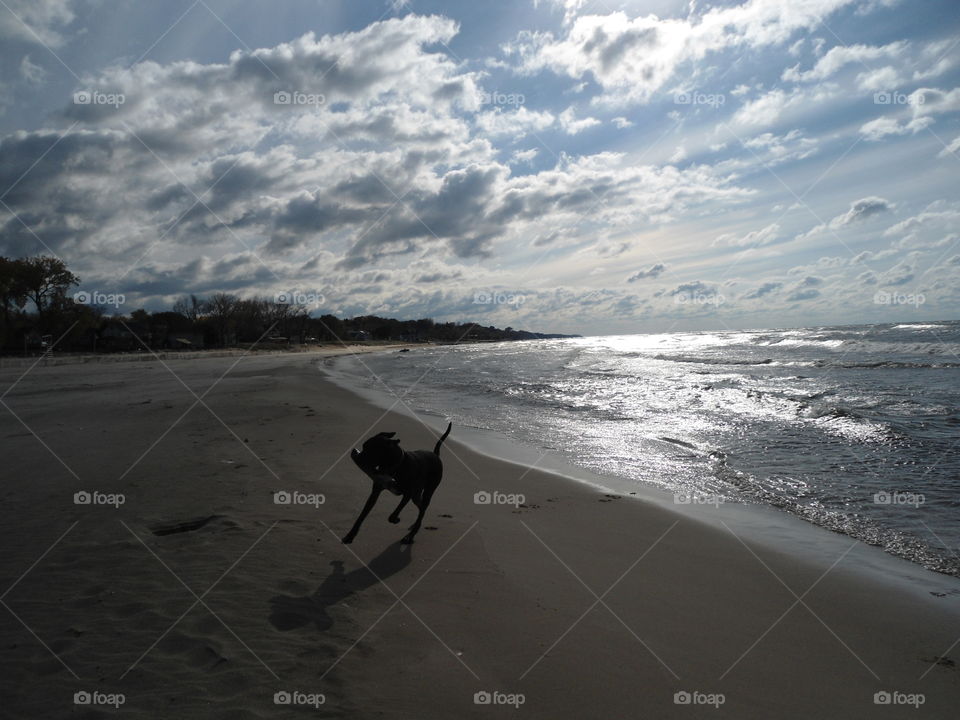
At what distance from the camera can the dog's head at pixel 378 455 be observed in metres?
4.67

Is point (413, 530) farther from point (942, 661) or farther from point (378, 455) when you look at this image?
point (942, 661)

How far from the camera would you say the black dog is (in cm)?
469

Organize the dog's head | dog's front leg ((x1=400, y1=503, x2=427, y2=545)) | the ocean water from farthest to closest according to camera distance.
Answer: the ocean water → dog's front leg ((x1=400, y1=503, x2=427, y2=545)) → the dog's head

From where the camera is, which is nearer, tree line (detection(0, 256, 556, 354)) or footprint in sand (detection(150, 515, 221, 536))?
footprint in sand (detection(150, 515, 221, 536))

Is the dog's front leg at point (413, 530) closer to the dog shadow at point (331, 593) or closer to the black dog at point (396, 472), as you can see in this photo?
the black dog at point (396, 472)

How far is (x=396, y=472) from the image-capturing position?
490 cm

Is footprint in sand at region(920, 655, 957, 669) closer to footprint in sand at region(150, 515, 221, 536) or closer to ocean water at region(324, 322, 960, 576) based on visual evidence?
ocean water at region(324, 322, 960, 576)

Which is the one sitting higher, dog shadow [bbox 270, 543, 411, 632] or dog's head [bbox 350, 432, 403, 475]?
dog's head [bbox 350, 432, 403, 475]

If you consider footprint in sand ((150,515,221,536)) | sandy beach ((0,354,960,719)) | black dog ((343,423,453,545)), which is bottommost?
sandy beach ((0,354,960,719))

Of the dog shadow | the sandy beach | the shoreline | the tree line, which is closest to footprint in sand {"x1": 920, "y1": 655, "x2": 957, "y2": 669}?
the sandy beach

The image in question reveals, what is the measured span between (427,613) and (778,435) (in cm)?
1087

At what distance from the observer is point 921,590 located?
4.95m

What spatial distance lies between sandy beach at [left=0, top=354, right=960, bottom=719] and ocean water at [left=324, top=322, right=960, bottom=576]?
1.71 meters

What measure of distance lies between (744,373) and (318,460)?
2386cm
